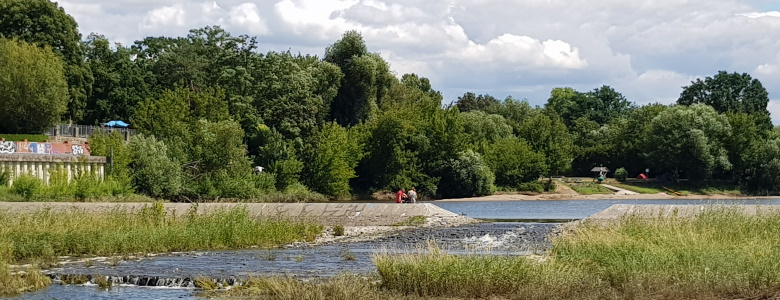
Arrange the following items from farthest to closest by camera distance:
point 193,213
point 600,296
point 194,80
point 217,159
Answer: point 194,80 → point 217,159 → point 193,213 → point 600,296

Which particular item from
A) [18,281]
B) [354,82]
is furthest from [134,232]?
[354,82]

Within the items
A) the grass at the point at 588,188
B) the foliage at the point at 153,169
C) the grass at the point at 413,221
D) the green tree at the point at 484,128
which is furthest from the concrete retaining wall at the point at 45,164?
the grass at the point at 588,188

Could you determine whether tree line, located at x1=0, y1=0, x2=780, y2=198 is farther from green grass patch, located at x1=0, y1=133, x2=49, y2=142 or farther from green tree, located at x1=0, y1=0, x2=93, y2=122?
green grass patch, located at x1=0, y1=133, x2=49, y2=142

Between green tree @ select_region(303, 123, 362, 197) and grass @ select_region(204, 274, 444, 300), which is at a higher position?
green tree @ select_region(303, 123, 362, 197)

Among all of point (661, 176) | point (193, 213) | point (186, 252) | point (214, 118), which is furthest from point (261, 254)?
point (661, 176)

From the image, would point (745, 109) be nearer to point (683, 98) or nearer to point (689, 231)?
point (683, 98)

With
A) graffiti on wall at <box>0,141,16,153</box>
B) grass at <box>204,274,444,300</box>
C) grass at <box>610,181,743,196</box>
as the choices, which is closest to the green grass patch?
graffiti on wall at <box>0,141,16,153</box>

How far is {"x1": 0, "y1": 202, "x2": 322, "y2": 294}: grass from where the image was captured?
32812 mm

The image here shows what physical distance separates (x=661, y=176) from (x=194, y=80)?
54844 mm

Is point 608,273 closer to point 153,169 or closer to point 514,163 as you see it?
point 153,169

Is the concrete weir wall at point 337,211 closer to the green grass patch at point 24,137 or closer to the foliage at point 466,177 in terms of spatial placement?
the green grass patch at point 24,137

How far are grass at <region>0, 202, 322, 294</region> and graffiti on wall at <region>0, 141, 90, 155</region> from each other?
3036 cm

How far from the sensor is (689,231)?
26641mm

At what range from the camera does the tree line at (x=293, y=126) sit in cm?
8325
